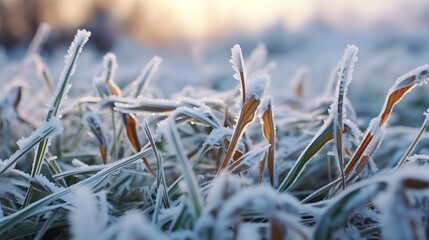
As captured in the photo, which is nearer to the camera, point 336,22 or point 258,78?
point 258,78

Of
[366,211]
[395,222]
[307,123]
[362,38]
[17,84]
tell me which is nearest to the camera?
[395,222]

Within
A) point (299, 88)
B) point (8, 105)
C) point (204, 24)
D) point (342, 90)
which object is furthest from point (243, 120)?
point (204, 24)

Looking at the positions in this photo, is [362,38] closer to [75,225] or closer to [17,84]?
[17,84]

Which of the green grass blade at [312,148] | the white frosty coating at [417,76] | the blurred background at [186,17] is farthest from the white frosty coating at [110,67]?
the blurred background at [186,17]

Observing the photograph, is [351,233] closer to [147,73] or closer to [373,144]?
[373,144]

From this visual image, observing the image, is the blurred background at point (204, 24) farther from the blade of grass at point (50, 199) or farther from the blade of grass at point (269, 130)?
the blade of grass at point (50, 199)

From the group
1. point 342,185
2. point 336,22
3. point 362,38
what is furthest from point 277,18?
point 342,185

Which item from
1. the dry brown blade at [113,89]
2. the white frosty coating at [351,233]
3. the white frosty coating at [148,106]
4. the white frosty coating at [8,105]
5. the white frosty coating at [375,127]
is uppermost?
the white frosty coating at [8,105]

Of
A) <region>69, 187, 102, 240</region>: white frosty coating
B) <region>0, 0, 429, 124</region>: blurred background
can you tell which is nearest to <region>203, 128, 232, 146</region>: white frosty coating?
<region>69, 187, 102, 240</region>: white frosty coating

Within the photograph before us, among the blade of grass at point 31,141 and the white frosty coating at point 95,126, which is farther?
the white frosty coating at point 95,126
